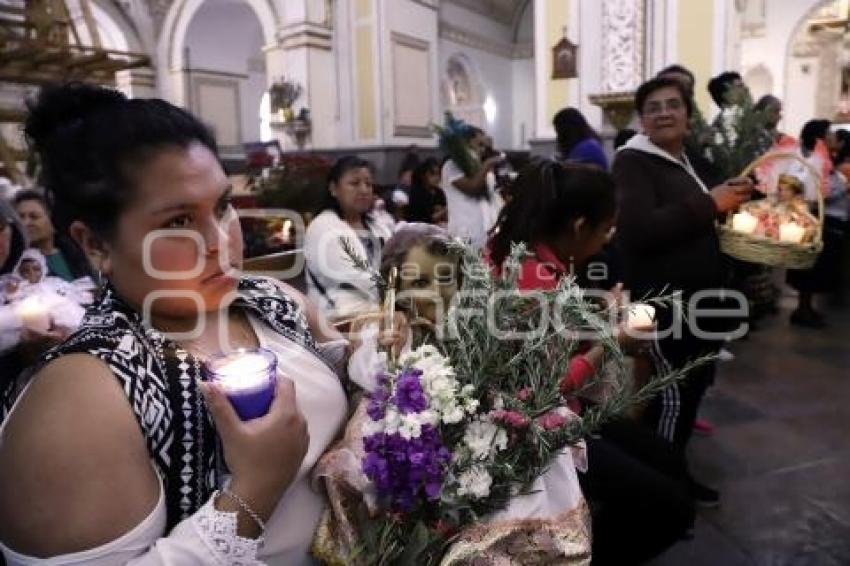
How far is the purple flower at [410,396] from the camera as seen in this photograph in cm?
95

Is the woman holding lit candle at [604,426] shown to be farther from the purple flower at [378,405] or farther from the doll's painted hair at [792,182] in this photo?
the doll's painted hair at [792,182]

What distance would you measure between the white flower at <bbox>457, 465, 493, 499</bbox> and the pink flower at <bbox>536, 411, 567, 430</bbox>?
123mm

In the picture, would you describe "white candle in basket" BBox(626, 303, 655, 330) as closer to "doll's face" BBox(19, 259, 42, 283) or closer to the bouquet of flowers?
the bouquet of flowers

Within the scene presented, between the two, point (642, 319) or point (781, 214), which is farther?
point (781, 214)

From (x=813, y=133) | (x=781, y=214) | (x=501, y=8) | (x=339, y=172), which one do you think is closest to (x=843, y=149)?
(x=813, y=133)

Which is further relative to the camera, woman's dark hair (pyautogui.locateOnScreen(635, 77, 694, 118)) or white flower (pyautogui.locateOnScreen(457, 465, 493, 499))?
woman's dark hair (pyautogui.locateOnScreen(635, 77, 694, 118))

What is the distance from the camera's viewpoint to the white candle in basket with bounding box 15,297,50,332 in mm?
1713

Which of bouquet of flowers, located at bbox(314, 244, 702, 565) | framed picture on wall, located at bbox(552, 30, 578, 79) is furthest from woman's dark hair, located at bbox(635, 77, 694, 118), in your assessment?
framed picture on wall, located at bbox(552, 30, 578, 79)

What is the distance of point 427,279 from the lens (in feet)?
5.83

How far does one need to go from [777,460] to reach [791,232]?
3.72 ft

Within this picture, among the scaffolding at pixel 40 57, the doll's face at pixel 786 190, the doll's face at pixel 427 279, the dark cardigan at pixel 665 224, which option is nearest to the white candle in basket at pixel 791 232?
the doll's face at pixel 786 190

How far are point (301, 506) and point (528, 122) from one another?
18.5 meters

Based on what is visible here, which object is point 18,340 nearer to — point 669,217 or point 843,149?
point 669,217

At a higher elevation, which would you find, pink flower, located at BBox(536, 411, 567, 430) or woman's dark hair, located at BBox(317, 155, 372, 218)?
woman's dark hair, located at BBox(317, 155, 372, 218)
